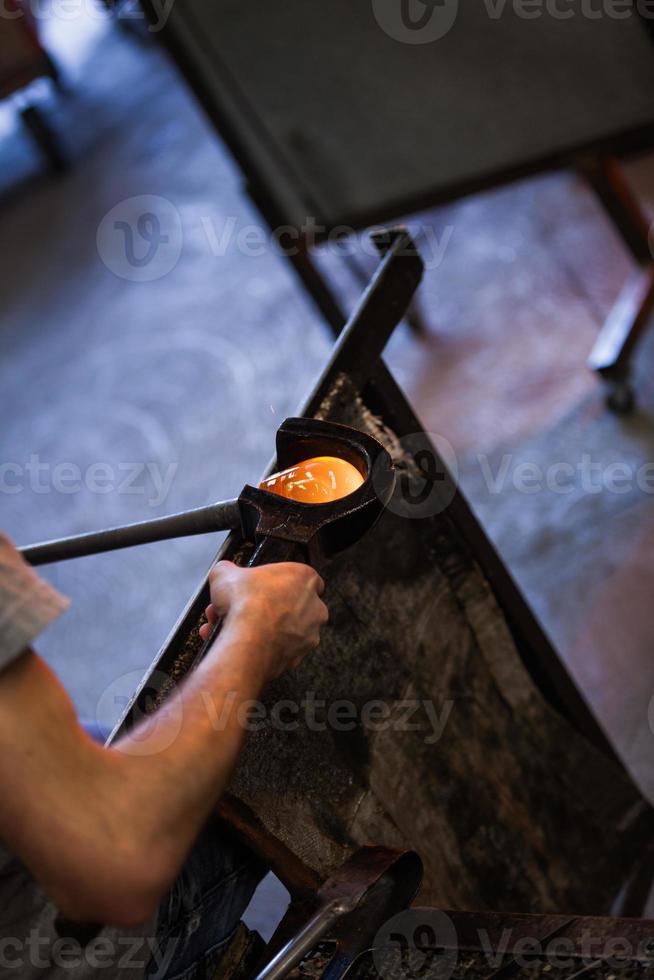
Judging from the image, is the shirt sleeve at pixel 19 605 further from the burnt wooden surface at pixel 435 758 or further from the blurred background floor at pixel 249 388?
the blurred background floor at pixel 249 388

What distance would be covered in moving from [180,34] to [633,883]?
2.50 m

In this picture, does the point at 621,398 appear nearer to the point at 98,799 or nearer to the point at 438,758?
the point at 438,758

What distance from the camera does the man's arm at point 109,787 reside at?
3.31 ft

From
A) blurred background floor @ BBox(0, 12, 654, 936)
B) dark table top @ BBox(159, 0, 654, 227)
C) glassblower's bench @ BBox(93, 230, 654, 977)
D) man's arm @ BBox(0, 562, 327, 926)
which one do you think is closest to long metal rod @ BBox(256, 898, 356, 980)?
glassblower's bench @ BBox(93, 230, 654, 977)

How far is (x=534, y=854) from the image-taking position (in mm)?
2055

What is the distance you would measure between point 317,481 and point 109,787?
0.55 m

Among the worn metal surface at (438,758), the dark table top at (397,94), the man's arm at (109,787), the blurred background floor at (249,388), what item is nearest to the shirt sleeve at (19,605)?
the man's arm at (109,787)

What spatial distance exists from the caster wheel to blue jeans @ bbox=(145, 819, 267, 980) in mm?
2478

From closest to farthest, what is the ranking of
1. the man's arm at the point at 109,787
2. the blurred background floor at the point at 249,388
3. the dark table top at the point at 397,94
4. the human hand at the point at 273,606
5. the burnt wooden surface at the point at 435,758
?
1. the man's arm at the point at 109,787
2. the human hand at the point at 273,606
3. the burnt wooden surface at the point at 435,758
4. the dark table top at the point at 397,94
5. the blurred background floor at the point at 249,388

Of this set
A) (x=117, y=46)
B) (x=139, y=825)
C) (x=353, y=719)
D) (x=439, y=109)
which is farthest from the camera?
(x=117, y=46)

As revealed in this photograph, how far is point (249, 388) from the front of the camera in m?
4.60

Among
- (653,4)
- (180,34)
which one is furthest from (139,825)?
(653,4)

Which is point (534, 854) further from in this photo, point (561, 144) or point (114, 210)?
point (114, 210)

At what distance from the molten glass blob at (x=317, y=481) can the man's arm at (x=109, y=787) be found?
0.34m
